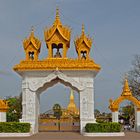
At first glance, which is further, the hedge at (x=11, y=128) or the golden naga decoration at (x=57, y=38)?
the golden naga decoration at (x=57, y=38)

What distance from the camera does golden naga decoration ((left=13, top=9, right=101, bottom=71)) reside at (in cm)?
2552

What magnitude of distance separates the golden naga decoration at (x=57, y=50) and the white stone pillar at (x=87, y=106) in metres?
1.68

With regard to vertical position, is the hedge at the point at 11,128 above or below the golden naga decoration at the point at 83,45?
below

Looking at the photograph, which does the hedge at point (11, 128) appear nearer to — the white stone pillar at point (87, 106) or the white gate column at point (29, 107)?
the white gate column at point (29, 107)

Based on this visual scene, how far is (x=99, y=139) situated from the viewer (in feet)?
67.6

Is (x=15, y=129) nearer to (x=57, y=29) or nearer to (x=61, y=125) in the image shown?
(x=57, y=29)

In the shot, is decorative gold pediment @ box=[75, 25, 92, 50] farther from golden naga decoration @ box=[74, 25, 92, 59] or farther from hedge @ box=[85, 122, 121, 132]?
hedge @ box=[85, 122, 121, 132]

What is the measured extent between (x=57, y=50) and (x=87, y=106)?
515 centimetres

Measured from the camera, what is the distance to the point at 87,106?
84.0 ft

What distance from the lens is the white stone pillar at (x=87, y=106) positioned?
25472mm

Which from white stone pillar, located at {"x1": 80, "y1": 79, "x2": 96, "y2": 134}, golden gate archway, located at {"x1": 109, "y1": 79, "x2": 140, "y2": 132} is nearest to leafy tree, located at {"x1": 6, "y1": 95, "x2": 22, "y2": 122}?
white stone pillar, located at {"x1": 80, "y1": 79, "x2": 96, "y2": 134}

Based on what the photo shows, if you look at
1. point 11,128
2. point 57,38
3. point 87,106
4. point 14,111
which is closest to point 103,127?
point 87,106

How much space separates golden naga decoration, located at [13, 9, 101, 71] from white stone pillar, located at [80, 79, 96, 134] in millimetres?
1678

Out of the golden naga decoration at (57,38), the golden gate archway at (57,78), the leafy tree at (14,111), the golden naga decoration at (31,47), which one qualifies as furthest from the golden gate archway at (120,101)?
the leafy tree at (14,111)
